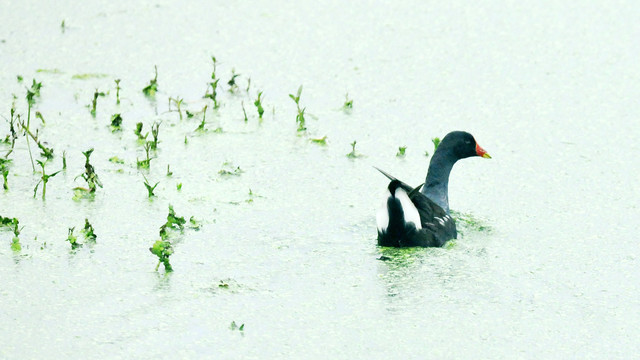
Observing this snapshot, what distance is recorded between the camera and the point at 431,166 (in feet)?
17.7

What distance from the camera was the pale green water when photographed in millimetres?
3941

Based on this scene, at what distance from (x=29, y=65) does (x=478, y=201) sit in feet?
10.6

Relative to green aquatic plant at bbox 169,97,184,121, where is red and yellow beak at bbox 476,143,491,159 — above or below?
below

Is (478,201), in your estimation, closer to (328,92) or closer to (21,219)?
(328,92)

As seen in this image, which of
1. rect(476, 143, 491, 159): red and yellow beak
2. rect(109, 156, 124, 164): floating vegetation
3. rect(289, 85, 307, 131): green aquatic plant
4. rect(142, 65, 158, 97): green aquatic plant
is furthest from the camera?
rect(142, 65, 158, 97): green aquatic plant

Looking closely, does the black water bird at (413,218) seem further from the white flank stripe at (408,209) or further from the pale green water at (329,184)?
the pale green water at (329,184)

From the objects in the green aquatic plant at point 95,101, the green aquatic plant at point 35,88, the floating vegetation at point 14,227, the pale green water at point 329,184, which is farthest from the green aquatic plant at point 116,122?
the floating vegetation at point 14,227

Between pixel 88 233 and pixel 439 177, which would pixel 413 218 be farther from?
pixel 88 233

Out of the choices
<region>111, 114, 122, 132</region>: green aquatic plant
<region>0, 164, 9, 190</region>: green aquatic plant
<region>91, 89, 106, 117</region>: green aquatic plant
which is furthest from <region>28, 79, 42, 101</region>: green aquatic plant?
<region>0, 164, 9, 190</region>: green aquatic plant

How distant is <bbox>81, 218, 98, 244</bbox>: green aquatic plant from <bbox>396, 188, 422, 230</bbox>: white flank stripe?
132 centimetres

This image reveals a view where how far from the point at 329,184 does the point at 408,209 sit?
868 mm

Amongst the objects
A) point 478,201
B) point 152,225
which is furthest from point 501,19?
point 152,225

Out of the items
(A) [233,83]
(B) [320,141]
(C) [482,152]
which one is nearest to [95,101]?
(A) [233,83]

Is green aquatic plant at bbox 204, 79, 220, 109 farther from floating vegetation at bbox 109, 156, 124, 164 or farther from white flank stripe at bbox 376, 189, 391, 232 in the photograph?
white flank stripe at bbox 376, 189, 391, 232
